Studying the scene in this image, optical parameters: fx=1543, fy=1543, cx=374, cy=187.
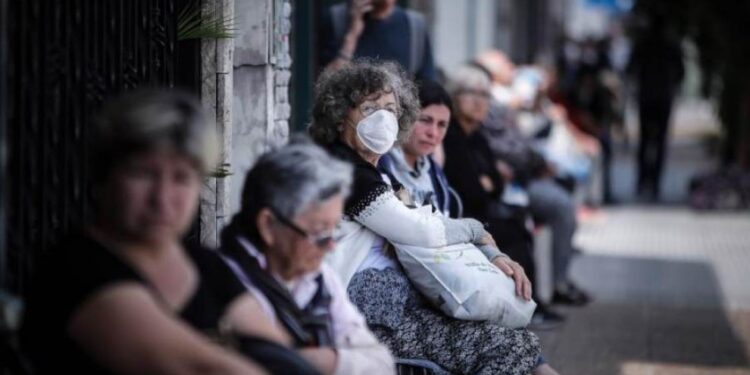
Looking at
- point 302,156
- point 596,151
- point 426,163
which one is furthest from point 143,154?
point 596,151

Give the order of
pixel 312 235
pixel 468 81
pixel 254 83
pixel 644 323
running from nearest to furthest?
pixel 312 235, pixel 254 83, pixel 468 81, pixel 644 323

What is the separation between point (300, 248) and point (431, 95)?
248 centimetres

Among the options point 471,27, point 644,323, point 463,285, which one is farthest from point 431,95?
point 471,27

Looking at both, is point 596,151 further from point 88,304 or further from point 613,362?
point 88,304

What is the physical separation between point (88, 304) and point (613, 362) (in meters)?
4.90

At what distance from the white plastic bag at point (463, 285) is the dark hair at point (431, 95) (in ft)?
3.30

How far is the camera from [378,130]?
5191 millimetres

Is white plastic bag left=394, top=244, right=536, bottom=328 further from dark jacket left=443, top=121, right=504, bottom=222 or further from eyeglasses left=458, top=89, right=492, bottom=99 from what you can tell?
eyeglasses left=458, top=89, right=492, bottom=99

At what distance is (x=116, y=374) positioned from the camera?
3072mm

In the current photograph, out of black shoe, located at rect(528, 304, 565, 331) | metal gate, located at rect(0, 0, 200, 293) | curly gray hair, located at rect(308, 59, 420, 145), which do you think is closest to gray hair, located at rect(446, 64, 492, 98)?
black shoe, located at rect(528, 304, 565, 331)

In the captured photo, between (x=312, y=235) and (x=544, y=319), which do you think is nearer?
(x=312, y=235)

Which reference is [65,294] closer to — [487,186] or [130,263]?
[130,263]

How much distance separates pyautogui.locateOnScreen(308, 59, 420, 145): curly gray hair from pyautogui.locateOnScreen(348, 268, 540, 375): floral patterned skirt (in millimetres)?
516

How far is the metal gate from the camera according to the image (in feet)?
12.6
